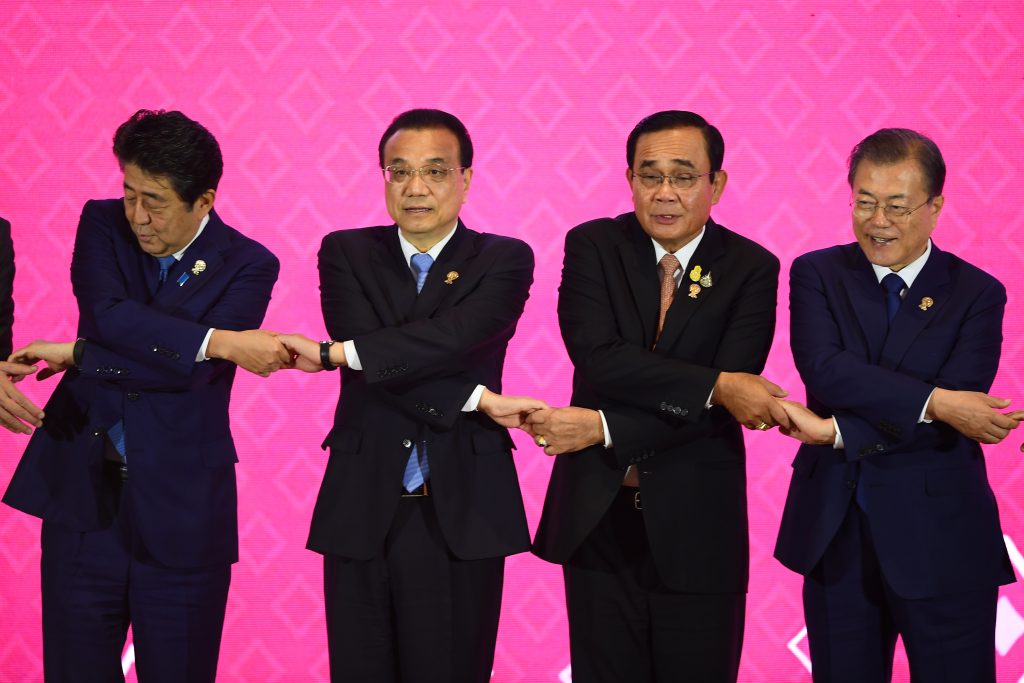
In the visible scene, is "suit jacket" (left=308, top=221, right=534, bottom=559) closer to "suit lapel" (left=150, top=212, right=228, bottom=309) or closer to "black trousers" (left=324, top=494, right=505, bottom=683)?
"black trousers" (left=324, top=494, right=505, bottom=683)

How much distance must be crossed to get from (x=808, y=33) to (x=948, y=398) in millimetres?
1772

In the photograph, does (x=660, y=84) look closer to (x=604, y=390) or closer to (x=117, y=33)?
(x=604, y=390)

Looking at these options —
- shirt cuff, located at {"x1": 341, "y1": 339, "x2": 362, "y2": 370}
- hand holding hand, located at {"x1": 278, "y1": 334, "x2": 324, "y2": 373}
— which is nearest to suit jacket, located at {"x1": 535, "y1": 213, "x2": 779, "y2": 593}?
shirt cuff, located at {"x1": 341, "y1": 339, "x2": 362, "y2": 370}

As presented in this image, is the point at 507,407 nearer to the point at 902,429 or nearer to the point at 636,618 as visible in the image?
the point at 636,618

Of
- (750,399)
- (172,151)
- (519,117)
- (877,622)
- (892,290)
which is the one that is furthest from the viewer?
(519,117)

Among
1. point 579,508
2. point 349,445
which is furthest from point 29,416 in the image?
point 579,508

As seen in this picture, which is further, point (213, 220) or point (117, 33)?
point (117, 33)

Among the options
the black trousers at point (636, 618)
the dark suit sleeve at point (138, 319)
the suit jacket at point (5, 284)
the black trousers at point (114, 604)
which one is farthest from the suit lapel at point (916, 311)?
the suit jacket at point (5, 284)

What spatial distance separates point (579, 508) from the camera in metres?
2.96

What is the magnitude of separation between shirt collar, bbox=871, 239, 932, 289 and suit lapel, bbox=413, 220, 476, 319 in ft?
3.55

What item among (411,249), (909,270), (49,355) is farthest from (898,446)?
(49,355)

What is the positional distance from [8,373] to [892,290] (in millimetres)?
2368

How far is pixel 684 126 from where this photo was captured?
10.3ft

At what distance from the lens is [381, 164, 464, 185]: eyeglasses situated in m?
3.14
